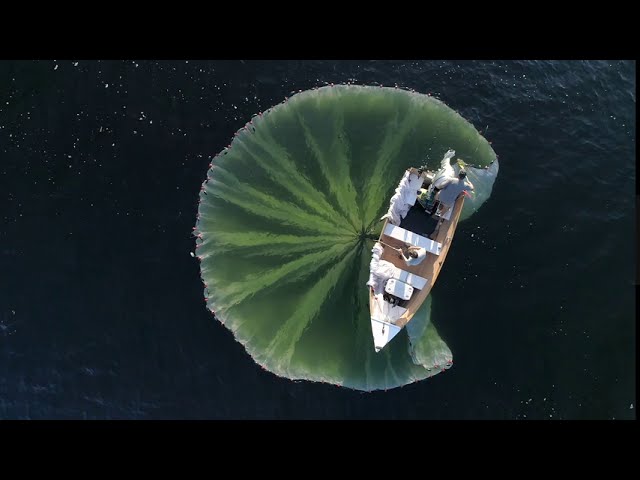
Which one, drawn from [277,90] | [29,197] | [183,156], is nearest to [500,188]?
[277,90]

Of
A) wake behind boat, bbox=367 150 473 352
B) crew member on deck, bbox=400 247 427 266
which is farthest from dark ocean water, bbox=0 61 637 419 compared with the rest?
crew member on deck, bbox=400 247 427 266

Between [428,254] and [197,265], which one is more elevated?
[428,254]

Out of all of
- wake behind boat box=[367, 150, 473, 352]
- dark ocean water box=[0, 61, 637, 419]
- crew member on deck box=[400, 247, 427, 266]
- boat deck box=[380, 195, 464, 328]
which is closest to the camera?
wake behind boat box=[367, 150, 473, 352]

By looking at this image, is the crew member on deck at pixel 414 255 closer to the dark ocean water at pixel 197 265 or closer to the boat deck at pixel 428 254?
the boat deck at pixel 428 254

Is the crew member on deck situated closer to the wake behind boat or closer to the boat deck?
the wake behind boat

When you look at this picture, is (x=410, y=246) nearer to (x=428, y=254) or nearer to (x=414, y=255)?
(x=414, y=255)

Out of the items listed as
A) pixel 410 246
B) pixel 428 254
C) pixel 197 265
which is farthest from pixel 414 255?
pixel 197 265

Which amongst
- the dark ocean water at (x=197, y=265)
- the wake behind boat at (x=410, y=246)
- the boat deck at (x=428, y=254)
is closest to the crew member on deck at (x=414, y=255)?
the wake behind boat at (x=410, y=246)
